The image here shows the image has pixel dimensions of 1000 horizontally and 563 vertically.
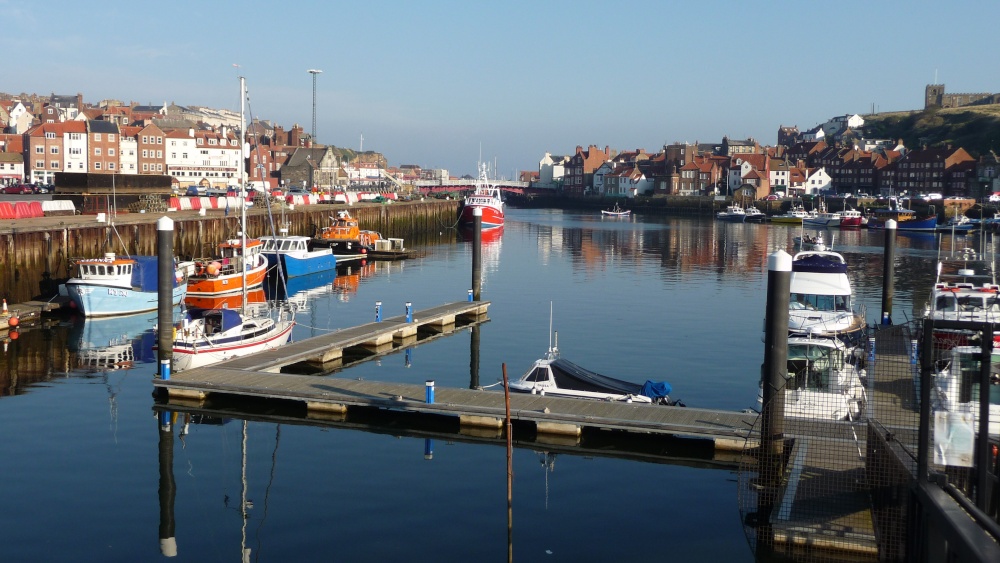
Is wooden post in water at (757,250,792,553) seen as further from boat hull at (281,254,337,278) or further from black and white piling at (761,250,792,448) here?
boat hull at (281,254,337,278)

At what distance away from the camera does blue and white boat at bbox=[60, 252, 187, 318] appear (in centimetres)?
3909

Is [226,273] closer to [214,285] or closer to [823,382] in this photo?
[214,285]

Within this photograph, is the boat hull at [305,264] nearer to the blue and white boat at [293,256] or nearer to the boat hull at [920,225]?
the blue and white boat at [293,256]

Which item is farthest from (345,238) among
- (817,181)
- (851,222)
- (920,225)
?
(817,181)

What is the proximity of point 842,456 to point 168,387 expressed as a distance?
646 inches

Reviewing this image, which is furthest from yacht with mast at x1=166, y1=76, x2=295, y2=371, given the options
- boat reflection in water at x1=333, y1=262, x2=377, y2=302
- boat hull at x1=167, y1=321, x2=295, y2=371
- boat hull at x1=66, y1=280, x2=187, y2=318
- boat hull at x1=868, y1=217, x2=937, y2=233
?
boat hull at x1=868, y1=217, x2=937, y2=233

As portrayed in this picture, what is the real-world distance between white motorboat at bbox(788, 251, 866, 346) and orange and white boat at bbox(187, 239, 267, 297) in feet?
81.0

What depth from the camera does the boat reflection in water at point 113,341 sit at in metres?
31.5

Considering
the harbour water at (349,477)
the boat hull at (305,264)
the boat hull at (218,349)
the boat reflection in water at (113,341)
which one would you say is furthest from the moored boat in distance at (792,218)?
the boat hull at (218,349)

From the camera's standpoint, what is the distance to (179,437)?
22781 mm

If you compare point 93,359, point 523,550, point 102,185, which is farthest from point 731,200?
point 523,550

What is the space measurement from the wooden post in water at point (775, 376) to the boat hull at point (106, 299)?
29332 mm

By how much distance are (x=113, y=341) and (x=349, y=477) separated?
18803 millimetres

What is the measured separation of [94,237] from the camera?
47219 millimetres
